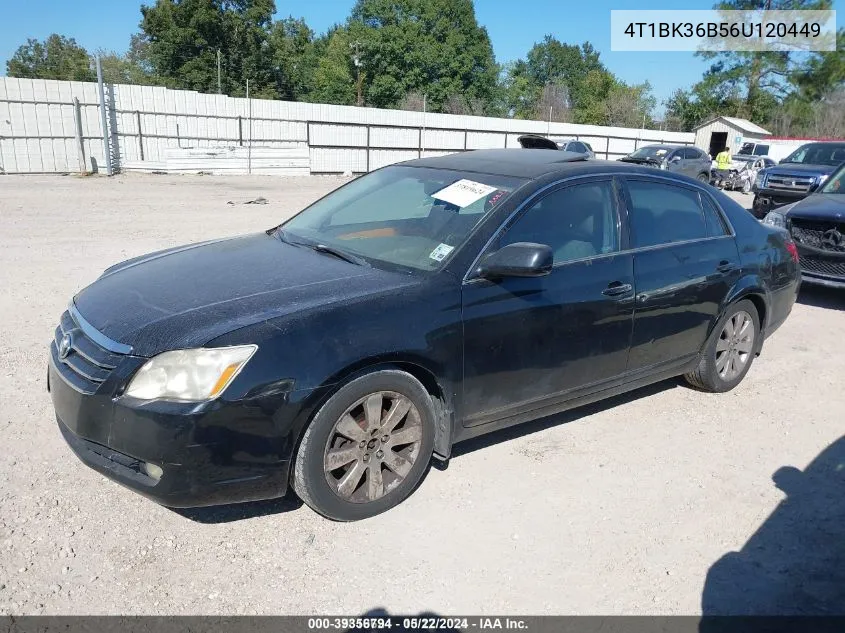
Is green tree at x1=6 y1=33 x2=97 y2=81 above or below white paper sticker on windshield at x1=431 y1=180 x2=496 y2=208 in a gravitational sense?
above

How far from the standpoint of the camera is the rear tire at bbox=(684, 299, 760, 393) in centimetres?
471

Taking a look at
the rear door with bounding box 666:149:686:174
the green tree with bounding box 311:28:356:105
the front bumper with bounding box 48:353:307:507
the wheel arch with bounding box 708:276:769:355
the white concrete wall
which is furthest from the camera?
the green tree with bounding box 311:28:356:105

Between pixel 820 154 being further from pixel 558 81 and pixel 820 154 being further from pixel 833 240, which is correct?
pixel 558 81

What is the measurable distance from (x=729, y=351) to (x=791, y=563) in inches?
84.2

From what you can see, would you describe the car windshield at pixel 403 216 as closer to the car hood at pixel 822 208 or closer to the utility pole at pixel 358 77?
the car hood at pixel 822 208

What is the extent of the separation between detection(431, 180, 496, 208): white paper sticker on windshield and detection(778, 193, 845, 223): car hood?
568cm

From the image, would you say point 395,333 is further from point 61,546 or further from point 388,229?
point 61,546

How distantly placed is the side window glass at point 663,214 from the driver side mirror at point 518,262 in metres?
1.04

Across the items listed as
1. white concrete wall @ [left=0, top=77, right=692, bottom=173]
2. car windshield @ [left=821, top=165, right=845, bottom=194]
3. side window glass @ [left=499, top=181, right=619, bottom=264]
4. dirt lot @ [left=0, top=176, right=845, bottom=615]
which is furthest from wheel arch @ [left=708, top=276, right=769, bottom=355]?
white concrete wall @ [left=0, top=77, right=692, bottom=173]

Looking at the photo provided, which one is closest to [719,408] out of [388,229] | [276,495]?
[388,229]

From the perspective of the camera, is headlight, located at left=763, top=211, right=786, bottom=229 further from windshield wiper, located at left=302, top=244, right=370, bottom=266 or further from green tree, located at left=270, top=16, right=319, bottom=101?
green tree, located at left=270, top=16, right=319, bottom=101

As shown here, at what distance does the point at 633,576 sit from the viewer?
2850mm

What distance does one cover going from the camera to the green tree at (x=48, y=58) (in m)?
74.5

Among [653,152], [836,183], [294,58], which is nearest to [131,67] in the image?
[294,58]
